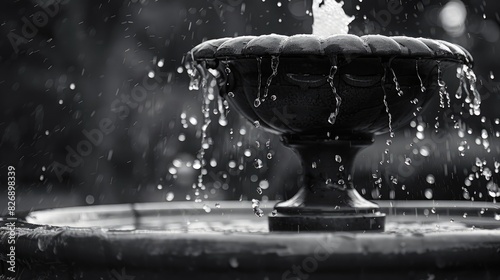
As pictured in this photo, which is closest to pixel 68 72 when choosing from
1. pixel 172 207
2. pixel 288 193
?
pixel 288 193

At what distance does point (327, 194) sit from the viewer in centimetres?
343

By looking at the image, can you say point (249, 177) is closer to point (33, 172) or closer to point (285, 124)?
point (33, 172)

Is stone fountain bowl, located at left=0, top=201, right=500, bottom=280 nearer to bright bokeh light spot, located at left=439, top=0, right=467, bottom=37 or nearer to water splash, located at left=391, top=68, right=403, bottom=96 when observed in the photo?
water splash, located at left=391, top=68, right=403, bottom=96

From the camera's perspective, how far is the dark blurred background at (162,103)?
11000mm

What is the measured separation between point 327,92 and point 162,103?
26.5 feet

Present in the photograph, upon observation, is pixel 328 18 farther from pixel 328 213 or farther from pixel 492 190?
pixel 492 190

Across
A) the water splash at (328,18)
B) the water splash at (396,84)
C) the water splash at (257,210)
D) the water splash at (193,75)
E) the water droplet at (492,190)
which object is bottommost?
the water droplet at (492,190)

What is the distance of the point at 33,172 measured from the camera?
11938 millimetres

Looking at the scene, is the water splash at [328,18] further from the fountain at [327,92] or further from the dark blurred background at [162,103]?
the dark blurred background at [162,103]

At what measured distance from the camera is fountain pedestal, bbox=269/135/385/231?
335cm

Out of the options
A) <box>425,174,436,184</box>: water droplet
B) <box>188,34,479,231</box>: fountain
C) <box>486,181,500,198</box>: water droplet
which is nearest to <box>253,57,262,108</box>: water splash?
<box>188,34,479,231</box>: fountain

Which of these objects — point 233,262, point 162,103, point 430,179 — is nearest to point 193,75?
point 233,262

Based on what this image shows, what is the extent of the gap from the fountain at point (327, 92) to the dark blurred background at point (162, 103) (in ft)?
24.1

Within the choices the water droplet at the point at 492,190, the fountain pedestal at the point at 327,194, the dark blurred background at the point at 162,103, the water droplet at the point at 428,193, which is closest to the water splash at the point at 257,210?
the fountain pedestal at the point at 327,194
